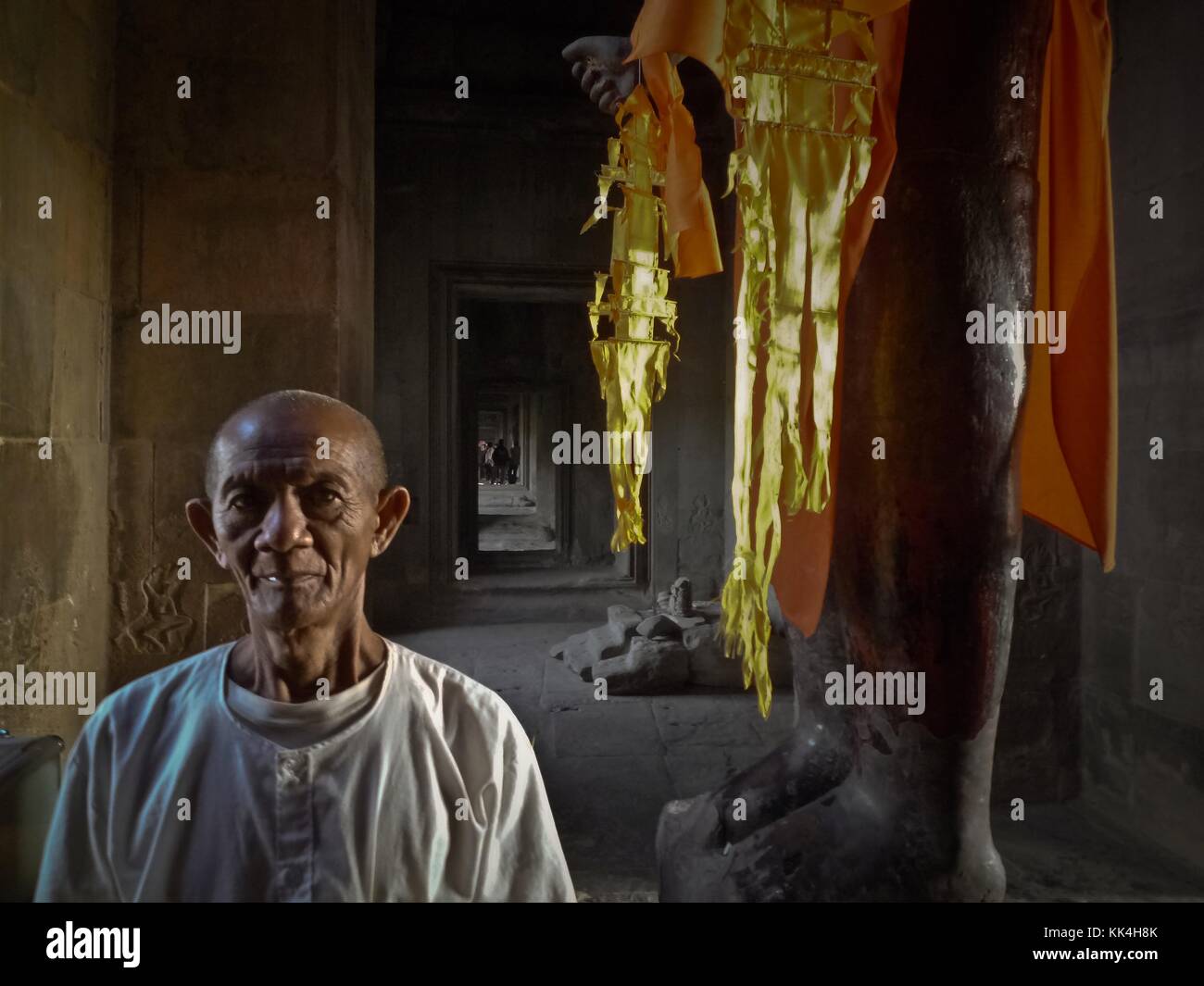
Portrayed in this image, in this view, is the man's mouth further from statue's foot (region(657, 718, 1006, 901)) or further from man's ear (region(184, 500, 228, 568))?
statue's foot (region(657, 718, 1006, 901))

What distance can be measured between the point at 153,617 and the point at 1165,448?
3.99 metres

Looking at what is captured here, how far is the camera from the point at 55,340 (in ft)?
8.00

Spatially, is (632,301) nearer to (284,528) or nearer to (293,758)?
(284,528)

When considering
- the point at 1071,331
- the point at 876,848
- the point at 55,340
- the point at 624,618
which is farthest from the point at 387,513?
the point at 624,618

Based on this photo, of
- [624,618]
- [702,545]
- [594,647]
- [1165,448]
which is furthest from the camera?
[702,545]

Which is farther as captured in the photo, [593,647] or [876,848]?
[593,647]

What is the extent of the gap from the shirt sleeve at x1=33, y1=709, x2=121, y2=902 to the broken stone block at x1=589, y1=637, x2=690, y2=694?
12.3 ft

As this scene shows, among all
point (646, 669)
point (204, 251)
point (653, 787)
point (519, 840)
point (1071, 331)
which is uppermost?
point (204, 251)

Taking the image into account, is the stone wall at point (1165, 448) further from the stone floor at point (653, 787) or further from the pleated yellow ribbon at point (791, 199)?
the pleated yellow ribbon at point (791, 199)

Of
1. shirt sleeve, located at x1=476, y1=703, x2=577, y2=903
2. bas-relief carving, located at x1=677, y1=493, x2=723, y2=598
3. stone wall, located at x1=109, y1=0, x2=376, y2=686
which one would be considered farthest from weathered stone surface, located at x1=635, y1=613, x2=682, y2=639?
shirt sleeve, located at x1=476, y1=703, x2=577, y2=903

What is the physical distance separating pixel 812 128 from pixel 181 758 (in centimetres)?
140

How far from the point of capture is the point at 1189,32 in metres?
2.87

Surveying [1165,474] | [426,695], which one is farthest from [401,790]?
[1165,474]

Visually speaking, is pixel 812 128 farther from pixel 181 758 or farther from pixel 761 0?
pixel 181 758
